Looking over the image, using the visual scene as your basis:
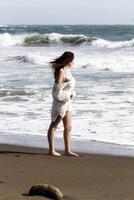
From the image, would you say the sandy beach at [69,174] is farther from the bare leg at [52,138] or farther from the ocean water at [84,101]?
the ocean water at [84,101]

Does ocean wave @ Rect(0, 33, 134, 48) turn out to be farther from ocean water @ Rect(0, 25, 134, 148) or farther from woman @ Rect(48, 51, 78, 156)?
woman @ Rect(48, 51, 78, 156)

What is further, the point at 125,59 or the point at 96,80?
the point at 125,59

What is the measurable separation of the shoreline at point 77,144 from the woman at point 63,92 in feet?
1.35

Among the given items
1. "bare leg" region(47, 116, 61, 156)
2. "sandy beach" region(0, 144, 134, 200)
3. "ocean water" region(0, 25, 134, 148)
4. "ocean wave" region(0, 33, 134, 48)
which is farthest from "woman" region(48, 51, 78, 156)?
"ocean wave" region(0, 33, 134, 48)

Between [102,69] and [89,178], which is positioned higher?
[89,178]

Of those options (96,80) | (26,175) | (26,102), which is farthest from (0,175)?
(96,80)

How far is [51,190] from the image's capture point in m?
4.59

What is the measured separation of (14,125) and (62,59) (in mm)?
2652

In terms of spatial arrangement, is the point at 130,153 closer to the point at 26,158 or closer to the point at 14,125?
the point at 26,158

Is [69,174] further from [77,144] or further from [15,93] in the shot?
[15,93]

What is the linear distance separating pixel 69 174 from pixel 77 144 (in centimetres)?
204

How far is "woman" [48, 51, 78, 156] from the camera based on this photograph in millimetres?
6934

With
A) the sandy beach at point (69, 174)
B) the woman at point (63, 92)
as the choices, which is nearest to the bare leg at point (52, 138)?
the woman at point (63, 92)

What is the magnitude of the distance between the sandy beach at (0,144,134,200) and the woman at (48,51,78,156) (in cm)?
27
